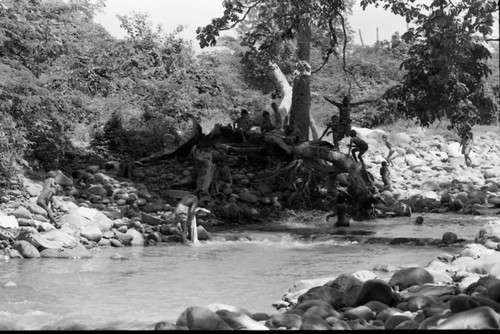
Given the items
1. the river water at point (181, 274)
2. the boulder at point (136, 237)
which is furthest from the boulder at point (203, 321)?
the boulder at point (136, 237)

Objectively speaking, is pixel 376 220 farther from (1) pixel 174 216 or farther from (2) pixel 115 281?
(2) pixel 115 281

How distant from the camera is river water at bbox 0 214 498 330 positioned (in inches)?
303

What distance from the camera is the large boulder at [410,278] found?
315 inches

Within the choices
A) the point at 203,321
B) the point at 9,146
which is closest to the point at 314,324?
the point at 203,321

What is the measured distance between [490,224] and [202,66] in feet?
50.3

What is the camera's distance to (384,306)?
686cm

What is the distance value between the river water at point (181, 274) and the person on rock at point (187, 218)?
0.35 meters

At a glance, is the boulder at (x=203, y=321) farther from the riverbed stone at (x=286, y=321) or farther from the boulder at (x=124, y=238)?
the boulder at (x=124, y=238)

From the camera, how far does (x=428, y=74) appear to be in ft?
36.0

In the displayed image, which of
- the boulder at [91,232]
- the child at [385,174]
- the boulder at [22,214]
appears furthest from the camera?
the child at [385,174]

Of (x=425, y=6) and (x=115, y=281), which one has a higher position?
(x=425, y=6)

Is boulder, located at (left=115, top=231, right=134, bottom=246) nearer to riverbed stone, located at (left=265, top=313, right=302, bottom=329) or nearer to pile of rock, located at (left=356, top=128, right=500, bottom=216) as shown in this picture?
pile of rock, located at (left=356, top=128, right=500, bottom=216)

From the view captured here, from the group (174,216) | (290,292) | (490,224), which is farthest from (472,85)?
(174,216)

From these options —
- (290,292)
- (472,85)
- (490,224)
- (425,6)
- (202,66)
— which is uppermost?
(202,66)
